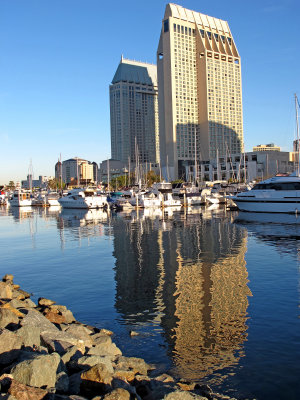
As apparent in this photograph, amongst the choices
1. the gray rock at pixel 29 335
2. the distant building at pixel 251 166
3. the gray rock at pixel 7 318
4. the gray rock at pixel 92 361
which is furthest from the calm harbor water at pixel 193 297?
the distant building at pixel 251 166

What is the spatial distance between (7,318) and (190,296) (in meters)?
8.18

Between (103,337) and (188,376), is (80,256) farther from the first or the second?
(188,376)

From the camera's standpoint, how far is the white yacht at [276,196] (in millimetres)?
55406

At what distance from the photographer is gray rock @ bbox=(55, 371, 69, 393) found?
8.22m

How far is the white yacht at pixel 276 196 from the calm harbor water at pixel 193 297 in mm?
20765

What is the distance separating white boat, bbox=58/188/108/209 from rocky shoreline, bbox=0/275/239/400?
7988cm

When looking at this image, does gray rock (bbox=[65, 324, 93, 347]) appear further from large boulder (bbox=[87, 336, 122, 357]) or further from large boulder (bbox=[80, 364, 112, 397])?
large boulder (bbox=[80, 364, 112, 397])

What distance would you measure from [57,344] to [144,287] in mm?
8942

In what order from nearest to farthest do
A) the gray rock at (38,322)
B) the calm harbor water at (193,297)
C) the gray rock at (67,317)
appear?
the calm harbor water at (193,297) < the gray rock at (38,322) < the gray rock at (67,317)

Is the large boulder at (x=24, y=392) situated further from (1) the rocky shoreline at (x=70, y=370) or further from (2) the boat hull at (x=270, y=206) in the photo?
(2) the boat hull at (x=270, y=206)

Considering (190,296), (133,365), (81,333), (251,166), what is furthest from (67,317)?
(251,166)

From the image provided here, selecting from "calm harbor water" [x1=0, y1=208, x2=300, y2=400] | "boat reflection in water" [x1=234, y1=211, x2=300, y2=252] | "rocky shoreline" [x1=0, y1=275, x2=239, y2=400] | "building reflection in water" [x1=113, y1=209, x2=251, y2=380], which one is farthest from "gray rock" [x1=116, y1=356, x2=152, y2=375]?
"boat reflection in water" [x1=234, y1=211, x2=300, y2=252]

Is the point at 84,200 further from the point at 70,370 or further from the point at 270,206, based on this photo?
the point at 70,370

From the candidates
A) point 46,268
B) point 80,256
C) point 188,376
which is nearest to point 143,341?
point 188,376
